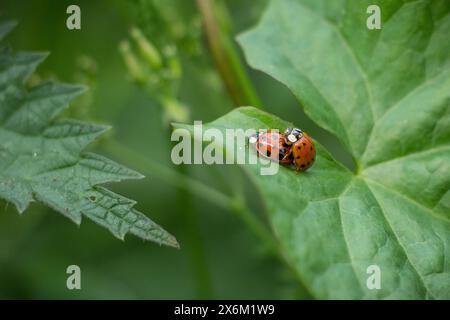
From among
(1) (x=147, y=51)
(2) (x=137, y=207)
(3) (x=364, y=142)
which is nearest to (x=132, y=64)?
(1) (x=147, y=51)

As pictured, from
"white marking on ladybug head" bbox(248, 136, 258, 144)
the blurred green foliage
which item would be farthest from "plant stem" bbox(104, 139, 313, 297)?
"white marking on ladybug head" bbox(248, 136, 258, 144)

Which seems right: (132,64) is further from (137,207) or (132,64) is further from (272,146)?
(137,207)

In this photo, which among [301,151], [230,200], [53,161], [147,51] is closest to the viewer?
[301,151]

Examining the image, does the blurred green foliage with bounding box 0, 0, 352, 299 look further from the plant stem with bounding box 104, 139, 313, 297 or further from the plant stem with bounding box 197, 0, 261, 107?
the plant stem with bounding box 197, 0, 261, 107

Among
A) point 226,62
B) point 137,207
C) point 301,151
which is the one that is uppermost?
point 226,62

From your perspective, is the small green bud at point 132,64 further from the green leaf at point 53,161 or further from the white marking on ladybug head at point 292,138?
the white marking on ladybug head at point 292,138

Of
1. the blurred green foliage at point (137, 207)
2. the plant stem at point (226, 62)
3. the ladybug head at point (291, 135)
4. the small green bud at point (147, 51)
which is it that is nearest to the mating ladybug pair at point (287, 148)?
the ladybug head at point (291, 135)
